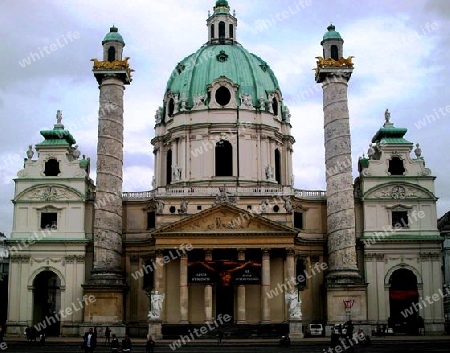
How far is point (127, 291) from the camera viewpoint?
66.2 m

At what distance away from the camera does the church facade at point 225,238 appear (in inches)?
2482

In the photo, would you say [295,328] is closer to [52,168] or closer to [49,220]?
[49,220]

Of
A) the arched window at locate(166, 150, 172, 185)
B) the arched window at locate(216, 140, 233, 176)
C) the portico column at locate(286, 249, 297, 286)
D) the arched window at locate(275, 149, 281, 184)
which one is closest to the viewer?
the portico column at locate(286, 249, 297, 286)

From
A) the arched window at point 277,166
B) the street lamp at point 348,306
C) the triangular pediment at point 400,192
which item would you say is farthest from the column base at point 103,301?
the triangular pediment at point 400,192

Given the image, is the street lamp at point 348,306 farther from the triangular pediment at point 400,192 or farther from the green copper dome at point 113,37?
the green copper dome at point 113,37

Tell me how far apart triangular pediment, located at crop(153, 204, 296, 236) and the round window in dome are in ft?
49.7

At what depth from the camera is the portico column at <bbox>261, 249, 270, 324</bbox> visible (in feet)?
205

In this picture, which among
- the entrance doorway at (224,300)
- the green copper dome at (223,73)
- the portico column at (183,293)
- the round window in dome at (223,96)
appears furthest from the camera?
the green copper dome at (223,73)

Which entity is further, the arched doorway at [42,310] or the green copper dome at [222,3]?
the green copper dome at [222,3]

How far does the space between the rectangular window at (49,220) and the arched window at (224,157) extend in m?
16.7

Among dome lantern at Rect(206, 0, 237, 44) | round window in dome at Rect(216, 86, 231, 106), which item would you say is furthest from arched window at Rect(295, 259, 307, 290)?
dome lantern at Rect(206, 0, 237, 44)

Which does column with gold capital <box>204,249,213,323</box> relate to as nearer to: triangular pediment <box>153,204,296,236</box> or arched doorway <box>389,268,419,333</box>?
triangular pediment <box>153,204,296,236</box>

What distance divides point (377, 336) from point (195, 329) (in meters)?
15.1

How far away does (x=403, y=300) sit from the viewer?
67.3m
